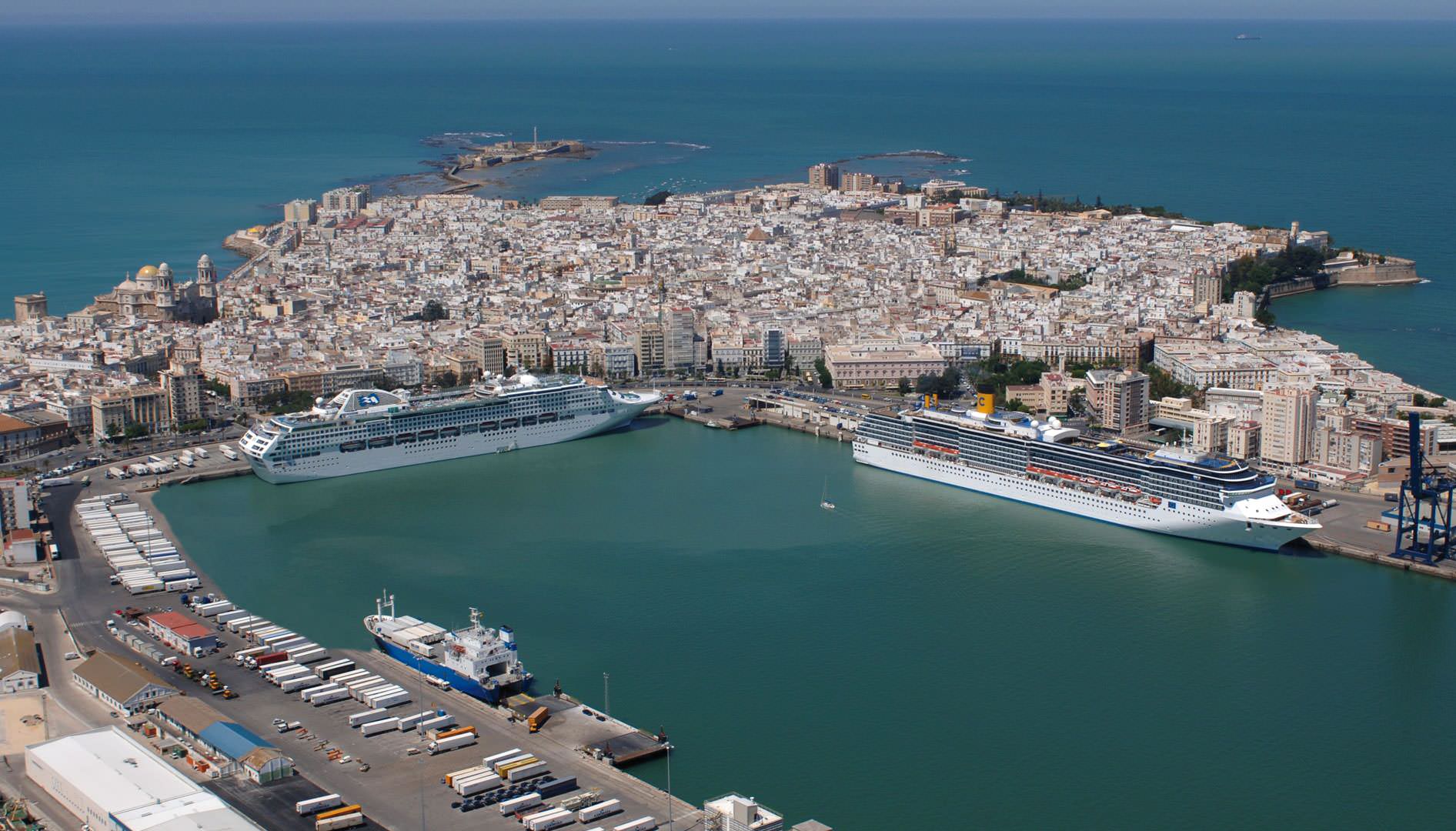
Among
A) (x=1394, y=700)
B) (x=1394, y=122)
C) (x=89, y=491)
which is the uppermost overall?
(x=1394, y=122)

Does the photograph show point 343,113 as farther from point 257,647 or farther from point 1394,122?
point 257,647

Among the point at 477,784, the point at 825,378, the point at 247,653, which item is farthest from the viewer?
the point at 825,378

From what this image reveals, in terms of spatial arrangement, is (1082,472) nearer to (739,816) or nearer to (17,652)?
(739,816)

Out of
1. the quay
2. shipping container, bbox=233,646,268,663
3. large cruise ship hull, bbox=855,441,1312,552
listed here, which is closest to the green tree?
large cruise ship hull, bbox=855,441,1312,552

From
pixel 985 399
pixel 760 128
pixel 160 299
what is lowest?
pixel 985 399

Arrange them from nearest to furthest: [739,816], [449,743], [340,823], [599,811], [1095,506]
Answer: [739,816]
[340,823]
[599,811]
[449,743]
[1095,506]

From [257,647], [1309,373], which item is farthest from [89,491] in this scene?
[1309,373]

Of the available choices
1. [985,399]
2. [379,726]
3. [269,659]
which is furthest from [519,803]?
[985,399]
